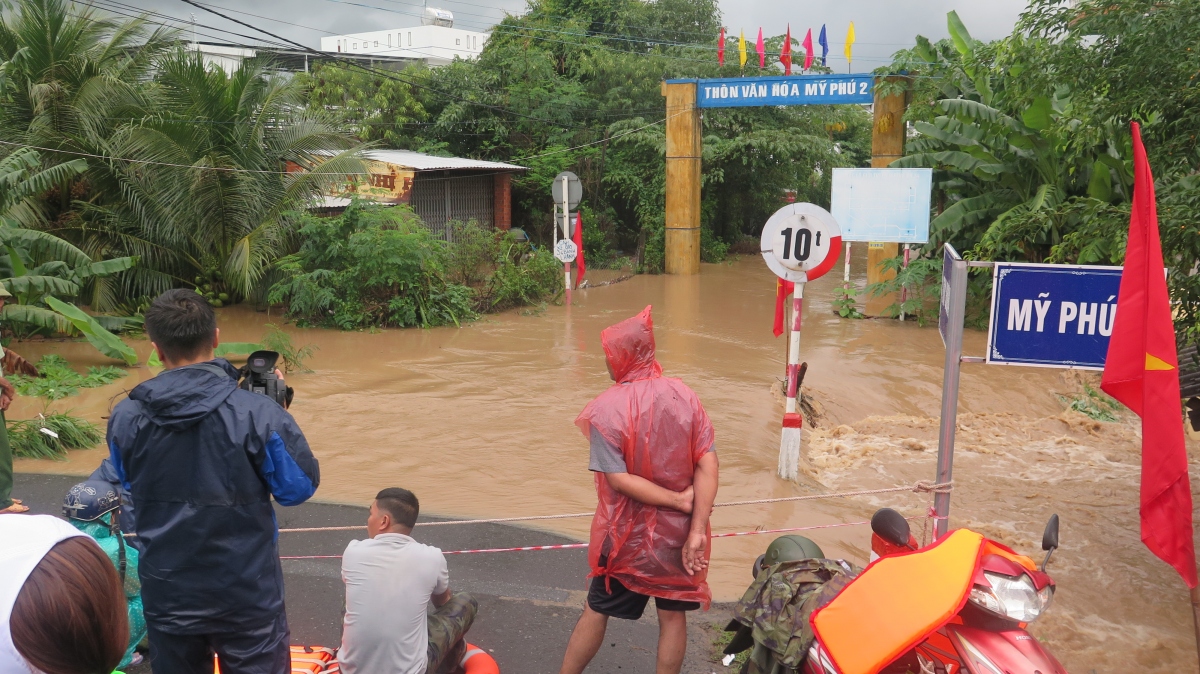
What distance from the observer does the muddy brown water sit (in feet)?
18.2

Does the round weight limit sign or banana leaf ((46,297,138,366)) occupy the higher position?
the round weight limit sign

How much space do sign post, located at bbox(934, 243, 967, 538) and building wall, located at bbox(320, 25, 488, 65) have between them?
4831 cm

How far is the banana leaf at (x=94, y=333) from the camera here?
938 cm

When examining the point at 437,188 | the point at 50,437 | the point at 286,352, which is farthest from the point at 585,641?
the point at 437,188

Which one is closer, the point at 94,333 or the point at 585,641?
the point at 585,641

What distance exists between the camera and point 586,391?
9766mm

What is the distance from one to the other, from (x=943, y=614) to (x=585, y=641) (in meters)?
1.41

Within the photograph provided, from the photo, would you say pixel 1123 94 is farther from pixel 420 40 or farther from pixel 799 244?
pixel 420 40

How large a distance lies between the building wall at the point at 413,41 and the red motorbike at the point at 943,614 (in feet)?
162

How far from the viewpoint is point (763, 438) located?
800 cm

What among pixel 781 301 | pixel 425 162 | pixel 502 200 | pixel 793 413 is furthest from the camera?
pixel 502 200

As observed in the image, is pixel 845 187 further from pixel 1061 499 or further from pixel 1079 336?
pixel 1079 336

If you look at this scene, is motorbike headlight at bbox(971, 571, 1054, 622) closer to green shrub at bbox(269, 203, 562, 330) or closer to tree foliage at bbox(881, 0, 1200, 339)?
tree foliage at bbox(881, 0, 1200, 339)

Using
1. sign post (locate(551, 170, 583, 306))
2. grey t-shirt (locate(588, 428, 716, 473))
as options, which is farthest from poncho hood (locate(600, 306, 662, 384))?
sign post (locate(551, 170, 583, 306))
